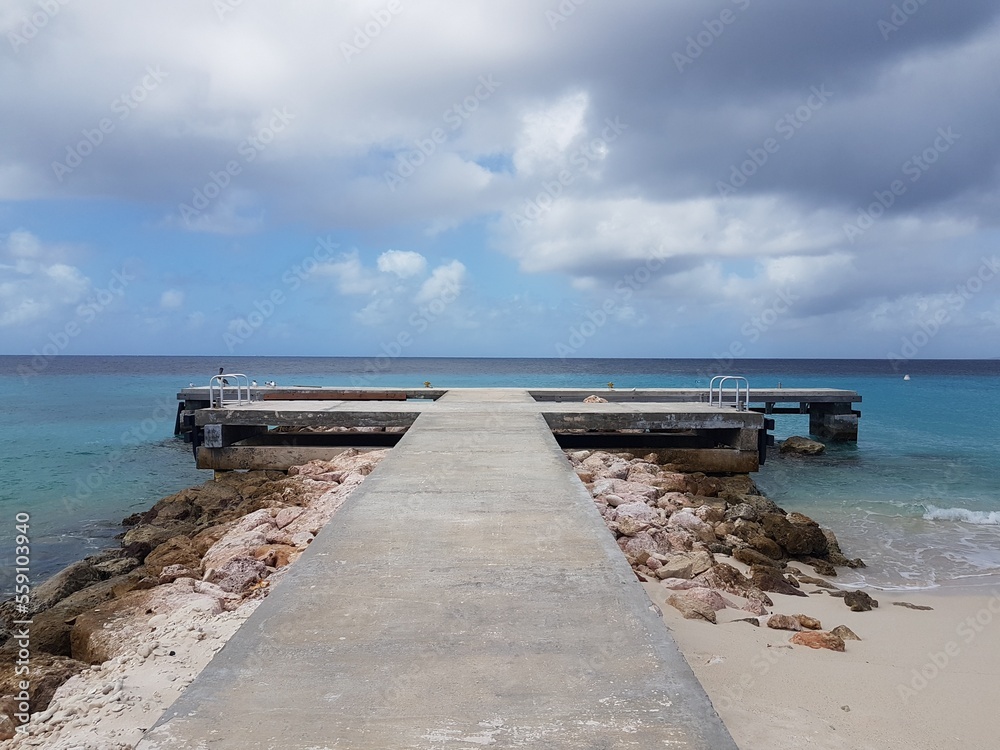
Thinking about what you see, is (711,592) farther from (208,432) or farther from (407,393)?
(407,393)

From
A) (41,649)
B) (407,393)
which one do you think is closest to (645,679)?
(41,649)

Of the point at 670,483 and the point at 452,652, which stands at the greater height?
the point at 452,652

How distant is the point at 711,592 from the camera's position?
5535 millimetres

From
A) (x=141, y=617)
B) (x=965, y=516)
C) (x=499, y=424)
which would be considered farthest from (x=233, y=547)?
(x=965, y=516)

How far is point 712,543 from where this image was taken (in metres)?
7.63

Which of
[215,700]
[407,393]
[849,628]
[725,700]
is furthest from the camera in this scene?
[407,393]

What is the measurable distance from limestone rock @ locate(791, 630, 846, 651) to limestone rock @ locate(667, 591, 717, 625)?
23.4 inches

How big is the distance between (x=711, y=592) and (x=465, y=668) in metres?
3.44

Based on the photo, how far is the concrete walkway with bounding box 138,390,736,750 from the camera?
228 centimetres

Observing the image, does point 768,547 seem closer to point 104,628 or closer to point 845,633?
point 845,633

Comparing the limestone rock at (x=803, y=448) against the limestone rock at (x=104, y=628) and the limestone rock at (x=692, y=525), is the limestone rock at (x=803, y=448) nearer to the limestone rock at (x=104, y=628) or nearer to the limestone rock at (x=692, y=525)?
the limestone rock at (x=692, y=525)

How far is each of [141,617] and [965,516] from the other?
11781 millimetres

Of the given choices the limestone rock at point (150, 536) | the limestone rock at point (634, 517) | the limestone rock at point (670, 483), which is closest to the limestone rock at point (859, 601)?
the limestone rock at point (634, 517)

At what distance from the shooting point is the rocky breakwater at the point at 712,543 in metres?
5.50
